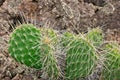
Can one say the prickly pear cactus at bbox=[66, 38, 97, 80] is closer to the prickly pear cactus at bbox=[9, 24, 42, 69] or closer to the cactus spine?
the cactus spine

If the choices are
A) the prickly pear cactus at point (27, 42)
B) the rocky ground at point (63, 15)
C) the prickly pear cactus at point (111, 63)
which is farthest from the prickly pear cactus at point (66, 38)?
the rocky ground at point (63, 15)

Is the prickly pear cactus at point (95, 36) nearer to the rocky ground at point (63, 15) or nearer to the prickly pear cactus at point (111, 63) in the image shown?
the prickly pear cactus at point (111, 63)

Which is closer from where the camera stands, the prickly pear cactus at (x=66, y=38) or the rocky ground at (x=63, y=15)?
the prickly pear cactus at (x=66, y=38)

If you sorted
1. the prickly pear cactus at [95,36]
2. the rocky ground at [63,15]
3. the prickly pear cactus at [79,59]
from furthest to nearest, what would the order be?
the rocky ground at [63,15]
the prickly pear cactus at [95,36]
the prickly pear cactus at [79,59]

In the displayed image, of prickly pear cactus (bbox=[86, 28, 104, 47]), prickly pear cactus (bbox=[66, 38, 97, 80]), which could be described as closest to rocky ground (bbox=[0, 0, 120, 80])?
prickly pear cactus (bbox=[86, 28, 104, 47])

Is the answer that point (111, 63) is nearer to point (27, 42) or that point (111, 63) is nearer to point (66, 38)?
point (66, 38)

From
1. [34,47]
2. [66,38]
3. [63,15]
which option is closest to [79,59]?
[66,38]
